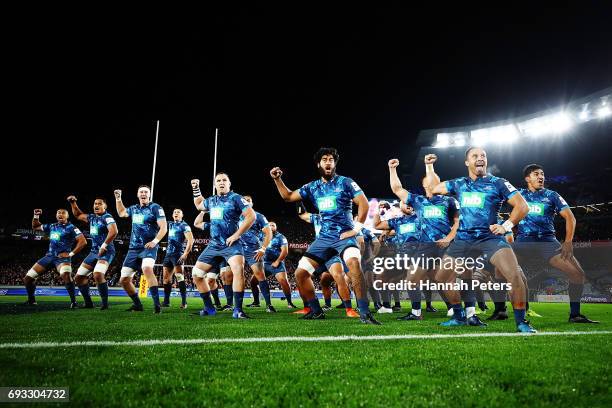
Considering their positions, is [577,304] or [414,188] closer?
[577,304]

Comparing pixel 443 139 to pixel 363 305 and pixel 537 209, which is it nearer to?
pixel 537 209

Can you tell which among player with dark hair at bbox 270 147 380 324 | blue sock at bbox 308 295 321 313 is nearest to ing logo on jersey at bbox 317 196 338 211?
player with dark hair at bbox 270 147 380 324

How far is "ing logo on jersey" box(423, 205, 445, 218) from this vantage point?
805 centimetres

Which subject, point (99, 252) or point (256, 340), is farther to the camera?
point (99, 252)

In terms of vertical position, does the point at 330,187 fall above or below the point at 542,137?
below

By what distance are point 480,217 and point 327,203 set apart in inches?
89.4

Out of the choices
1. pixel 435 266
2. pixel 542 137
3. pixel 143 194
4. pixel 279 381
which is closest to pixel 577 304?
pixel 435 266

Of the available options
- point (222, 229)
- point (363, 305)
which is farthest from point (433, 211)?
point (222, 229)

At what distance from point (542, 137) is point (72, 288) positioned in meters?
35.9

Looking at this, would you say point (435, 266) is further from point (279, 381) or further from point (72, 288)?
point (72, 288)

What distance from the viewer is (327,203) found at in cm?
652

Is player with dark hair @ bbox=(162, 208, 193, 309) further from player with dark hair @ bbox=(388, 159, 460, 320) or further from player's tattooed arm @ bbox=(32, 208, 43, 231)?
player with dark hair @ bbox=(388, 159, 460, 320)

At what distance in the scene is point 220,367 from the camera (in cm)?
286

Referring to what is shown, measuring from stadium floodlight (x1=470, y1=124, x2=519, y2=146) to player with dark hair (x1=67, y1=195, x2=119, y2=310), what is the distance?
108ft
